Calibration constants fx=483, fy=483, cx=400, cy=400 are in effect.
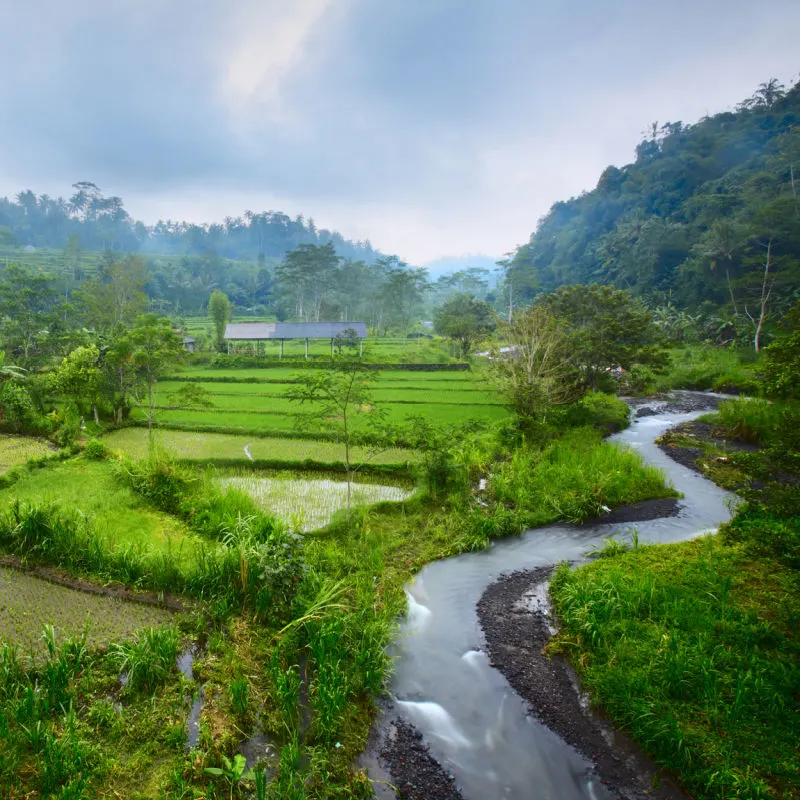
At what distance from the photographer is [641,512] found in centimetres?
910

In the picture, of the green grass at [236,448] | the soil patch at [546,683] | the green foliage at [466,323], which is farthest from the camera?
the green foliage at [466,323]

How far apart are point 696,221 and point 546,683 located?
4795 centimetres

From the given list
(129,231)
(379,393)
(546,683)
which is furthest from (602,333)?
(129,231)

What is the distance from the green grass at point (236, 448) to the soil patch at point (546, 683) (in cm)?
417

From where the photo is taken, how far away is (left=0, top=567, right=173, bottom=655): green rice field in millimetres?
5012

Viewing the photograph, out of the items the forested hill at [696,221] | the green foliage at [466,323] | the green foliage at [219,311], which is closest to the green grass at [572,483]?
the green foliage at [466,323]

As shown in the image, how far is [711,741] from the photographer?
4043 millimetres

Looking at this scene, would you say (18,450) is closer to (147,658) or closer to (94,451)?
(94,451)

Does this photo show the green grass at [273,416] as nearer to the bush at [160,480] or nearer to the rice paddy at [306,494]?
the rice paddy at [306,494]

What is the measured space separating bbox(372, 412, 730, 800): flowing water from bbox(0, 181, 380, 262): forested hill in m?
67.9

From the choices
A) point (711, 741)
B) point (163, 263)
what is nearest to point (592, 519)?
point (711, 741)

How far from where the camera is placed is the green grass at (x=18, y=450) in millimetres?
9956

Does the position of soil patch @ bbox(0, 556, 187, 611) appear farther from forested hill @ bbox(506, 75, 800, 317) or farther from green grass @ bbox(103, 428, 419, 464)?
forested hill @ bbox(506, 75, 800, 317)

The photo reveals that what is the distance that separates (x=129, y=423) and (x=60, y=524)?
314 inches
